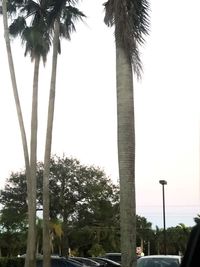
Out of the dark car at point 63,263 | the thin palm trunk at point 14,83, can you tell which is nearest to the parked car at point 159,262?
the dark car at point 63,263

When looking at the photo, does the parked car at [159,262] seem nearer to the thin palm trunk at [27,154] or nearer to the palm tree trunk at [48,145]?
the palm tree trunk at [48,145]

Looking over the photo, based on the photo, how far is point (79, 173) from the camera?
46.2 m

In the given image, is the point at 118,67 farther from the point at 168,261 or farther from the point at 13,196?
the point at 13,196

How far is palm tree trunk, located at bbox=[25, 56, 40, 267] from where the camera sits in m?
22.1

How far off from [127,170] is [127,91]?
5.47 ft

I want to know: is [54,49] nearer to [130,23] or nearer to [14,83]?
[14,83]

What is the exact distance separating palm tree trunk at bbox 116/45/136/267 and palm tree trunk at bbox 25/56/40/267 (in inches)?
441

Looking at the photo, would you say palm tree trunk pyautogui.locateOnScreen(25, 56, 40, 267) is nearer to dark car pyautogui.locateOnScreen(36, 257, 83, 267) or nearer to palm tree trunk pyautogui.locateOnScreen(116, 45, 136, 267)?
dark car pyautogui.locateOnScreen(36, 257, 83, 267)

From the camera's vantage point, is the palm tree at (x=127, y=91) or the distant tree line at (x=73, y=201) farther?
the distant tree line at (x=73, y=201)

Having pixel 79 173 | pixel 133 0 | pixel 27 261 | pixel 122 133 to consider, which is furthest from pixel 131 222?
pixel 79 173

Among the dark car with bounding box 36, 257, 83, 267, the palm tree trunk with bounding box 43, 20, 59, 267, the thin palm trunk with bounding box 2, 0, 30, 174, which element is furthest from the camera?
the thin palm trunk with bounding box 2, 0, 30, 174

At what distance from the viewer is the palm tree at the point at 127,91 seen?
37.3 feet

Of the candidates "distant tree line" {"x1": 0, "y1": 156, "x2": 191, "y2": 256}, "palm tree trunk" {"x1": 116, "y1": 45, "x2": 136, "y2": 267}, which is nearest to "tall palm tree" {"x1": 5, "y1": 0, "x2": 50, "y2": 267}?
"palm tree trunk" {"x1": 116, "y1": 45, "x2": 136, "y2": 267}

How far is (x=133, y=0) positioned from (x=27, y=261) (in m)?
12.4
